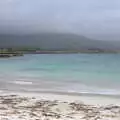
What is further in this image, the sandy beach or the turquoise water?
the turquoise water

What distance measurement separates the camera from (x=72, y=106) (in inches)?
398

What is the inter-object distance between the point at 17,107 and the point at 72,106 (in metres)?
1.86

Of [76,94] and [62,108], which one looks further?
[76,94]

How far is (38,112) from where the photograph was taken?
885cm

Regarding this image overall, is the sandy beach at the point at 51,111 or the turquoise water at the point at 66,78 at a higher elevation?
the turquoise water at the point at 66,78

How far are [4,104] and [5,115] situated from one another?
2.17 metres

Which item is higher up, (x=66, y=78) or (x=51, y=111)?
(x=66, y=78)

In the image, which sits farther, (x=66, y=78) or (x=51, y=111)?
(x=66, y=78)

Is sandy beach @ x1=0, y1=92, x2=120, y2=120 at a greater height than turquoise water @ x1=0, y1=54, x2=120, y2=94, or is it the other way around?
turquoise water @ x1=0, y1=54, x2=120, y2=94

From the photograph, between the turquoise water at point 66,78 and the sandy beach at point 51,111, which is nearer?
the sandy beach at point 51,111

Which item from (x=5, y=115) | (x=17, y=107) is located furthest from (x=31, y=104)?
(x=5, y=115)

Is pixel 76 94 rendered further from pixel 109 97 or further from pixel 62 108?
pixel 62 108

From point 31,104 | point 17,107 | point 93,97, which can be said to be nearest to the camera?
point 17,107

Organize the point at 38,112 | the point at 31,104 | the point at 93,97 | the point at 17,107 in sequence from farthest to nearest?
1. the point at 93,97
2. the point at 31,104
3. the point at 17,107
4. the point at 38,112
